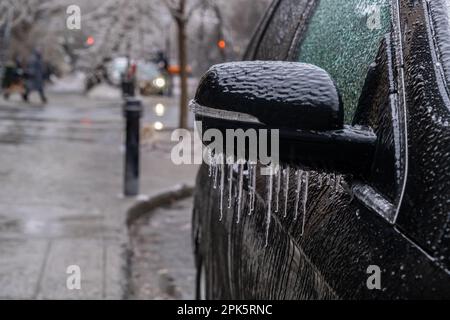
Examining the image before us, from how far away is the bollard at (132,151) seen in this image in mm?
7195

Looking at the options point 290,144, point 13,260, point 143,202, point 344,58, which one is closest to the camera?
point 290,144

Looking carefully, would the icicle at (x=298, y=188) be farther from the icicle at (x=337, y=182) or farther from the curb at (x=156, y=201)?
the curb at (x=156, y=201)

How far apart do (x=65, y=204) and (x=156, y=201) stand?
103 centimetres

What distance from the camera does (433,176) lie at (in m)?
1.38

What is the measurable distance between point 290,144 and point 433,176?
0.32m

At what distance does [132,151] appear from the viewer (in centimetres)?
721

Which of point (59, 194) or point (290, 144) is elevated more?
point (290, 144)

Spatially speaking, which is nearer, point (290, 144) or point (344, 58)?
point (290, 144)

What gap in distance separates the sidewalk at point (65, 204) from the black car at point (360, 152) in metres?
2.71

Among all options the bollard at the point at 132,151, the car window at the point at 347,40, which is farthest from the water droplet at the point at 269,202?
the bollard at the point at 132,151

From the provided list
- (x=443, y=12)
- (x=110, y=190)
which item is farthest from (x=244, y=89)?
(x=110, y=190)
